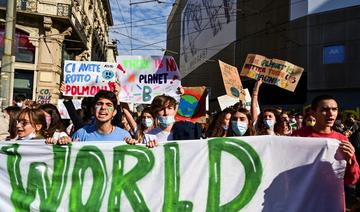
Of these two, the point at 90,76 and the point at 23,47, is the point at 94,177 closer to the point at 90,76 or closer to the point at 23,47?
the point at 90,76

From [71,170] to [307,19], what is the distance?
22.8 meters

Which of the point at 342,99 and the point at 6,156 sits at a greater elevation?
the point at 342,99

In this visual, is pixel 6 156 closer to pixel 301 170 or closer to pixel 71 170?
pixel 71 170

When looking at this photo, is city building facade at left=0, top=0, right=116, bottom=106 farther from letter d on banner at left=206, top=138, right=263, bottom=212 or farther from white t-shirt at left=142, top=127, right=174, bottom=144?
letter d on banner at left=206, top=138, right=263, bottom=212


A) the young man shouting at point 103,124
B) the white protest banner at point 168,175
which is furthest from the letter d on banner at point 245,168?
the young man shouting at point 103,124

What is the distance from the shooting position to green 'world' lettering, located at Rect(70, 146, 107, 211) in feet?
13.9

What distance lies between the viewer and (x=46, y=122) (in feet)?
15.1

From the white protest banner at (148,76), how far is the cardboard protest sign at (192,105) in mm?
735

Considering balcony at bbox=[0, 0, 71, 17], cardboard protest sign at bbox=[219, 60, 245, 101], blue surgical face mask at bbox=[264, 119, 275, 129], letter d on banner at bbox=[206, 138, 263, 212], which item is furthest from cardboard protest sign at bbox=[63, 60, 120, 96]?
balcony at bbox=[0, 0, 71, 17]

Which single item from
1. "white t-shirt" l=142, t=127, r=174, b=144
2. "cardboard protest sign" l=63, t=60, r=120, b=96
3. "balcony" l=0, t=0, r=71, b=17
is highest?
"balcony" l=0, t=0, r=71, b=17

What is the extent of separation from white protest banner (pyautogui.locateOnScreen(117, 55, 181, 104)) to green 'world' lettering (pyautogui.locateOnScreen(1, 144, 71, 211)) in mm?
2601

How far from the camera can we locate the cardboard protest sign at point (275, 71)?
8248 millimetres

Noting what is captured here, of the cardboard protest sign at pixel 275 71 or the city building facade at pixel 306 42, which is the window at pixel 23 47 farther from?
the cardboard protest sign at pixel 275 71

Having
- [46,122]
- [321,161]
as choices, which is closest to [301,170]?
[321,161]
